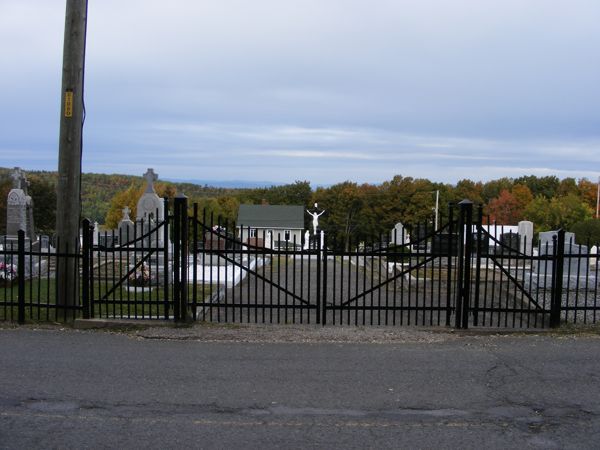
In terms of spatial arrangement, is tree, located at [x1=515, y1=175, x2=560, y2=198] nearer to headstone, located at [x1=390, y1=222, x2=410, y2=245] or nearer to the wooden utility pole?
headstone, located at [x1=390, y1=222, x2=410, y2=245]

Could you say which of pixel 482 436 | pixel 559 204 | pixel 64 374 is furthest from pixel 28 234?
pixel 559 204

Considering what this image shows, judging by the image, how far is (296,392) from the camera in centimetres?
626

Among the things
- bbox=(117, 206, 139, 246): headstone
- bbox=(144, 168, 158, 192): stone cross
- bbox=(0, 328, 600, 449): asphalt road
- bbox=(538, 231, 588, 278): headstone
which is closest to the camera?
bbox=(0, 328, 600, 449): asphalt road

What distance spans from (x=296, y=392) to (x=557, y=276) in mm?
4732

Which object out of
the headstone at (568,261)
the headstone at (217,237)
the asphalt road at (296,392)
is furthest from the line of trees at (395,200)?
the asphalt road at (296,392)

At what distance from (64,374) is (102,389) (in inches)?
29.3

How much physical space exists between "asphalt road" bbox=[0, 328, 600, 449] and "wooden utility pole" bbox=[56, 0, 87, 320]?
1.05 m

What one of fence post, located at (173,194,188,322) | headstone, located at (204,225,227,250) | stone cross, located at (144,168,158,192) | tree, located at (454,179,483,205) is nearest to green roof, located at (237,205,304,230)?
tree, located at (454,179,483,205)

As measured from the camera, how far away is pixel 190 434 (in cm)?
516

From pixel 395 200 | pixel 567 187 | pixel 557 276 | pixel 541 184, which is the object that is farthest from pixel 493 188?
pixel 557 276

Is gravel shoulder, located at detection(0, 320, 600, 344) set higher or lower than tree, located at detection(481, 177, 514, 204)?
lower

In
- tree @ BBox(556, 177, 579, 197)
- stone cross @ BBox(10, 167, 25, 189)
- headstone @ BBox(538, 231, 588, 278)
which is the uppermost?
tree @ BBox(556, 177, 579, 197)

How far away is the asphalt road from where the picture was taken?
16.9 feet

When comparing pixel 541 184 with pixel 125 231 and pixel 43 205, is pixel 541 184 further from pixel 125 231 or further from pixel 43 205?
pixel 125 231
